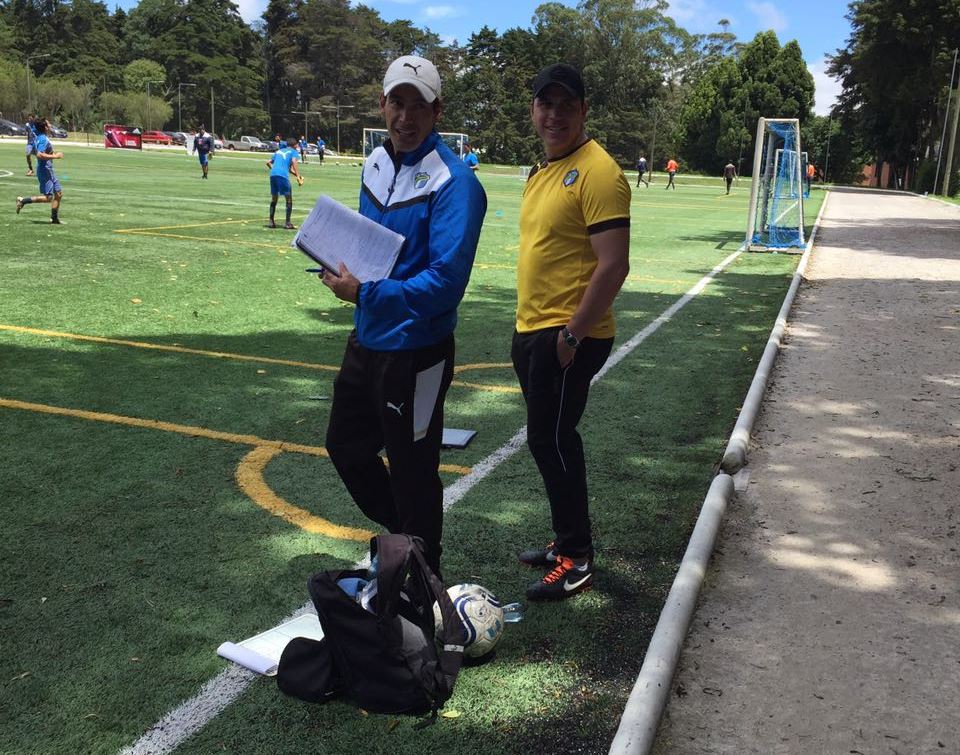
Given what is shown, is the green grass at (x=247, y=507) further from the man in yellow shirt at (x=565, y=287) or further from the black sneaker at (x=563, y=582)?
the man in yellow shirt at (x=565, y=287)

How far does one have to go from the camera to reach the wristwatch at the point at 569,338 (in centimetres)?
347

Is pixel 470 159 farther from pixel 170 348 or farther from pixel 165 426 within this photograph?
pixel 165 426

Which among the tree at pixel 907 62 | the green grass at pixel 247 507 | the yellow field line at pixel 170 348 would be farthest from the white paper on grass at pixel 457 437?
the tree at pixel 907 62

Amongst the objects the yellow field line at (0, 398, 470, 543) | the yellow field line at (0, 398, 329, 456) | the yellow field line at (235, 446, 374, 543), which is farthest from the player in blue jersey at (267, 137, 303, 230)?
the yellow field line at (235, 446, 374, 543)

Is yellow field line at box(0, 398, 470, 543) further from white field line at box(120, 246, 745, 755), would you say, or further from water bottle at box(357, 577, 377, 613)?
water bottle at box(357, 577, 377, 613)

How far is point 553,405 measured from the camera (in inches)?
144

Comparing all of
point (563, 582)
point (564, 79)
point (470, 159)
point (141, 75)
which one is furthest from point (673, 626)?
point (141, 75)

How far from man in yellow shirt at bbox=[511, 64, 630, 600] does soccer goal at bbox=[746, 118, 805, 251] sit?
1595cm

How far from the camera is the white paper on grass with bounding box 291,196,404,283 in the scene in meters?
3.10

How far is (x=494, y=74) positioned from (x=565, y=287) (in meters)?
104

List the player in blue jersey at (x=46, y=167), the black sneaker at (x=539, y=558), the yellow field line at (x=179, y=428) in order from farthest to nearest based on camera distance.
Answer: the player in blue jersey at (x=46, y=167), the yellow field line at (x=179, y=428), the black sneaker at (x=539, y=558)

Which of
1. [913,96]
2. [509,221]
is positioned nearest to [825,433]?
[509,221]

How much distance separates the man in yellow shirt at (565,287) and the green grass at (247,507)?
385 mm

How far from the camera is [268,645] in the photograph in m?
3.30
